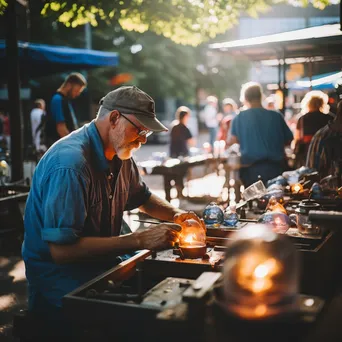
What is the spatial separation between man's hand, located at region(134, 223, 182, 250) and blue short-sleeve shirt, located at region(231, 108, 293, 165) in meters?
4.96

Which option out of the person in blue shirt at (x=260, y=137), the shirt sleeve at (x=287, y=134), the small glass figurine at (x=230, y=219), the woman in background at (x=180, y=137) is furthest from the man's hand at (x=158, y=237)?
the woman in background at (x=180, y=137)

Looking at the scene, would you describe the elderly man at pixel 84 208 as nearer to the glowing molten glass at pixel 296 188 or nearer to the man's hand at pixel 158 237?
the man's hand at pixel 158 237

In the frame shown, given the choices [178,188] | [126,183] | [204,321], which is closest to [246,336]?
[204,321]

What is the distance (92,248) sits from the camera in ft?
9.46

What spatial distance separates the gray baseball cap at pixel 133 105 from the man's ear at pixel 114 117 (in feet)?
0.08

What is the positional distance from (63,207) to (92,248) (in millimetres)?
257

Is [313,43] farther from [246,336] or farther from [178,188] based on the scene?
[246,336]

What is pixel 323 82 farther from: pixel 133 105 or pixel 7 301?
pixel 133 105

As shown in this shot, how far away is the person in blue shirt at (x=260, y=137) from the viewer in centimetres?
778

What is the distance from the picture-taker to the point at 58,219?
9.21ft

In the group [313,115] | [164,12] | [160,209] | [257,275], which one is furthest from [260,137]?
[257,275]

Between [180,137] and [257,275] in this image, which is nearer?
[257,275]

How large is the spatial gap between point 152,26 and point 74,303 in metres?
6.95

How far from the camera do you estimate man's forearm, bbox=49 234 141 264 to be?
111 inches
